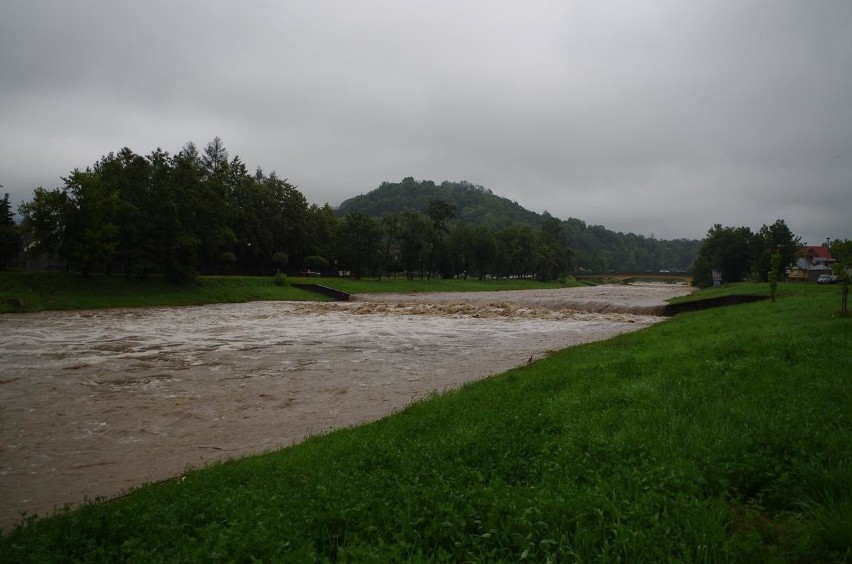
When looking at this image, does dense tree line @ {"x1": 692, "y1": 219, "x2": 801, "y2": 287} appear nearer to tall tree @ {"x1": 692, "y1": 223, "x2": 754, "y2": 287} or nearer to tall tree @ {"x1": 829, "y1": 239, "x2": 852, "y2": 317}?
tall tree @ {"x1": 692, "y1": 223, "x2": 754, "y2": 287}

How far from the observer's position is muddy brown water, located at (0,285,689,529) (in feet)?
29.3

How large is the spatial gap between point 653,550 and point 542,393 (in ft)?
20.1

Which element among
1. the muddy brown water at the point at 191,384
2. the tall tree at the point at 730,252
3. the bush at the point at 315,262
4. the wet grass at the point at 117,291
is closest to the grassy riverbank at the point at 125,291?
the wet grass at the point at 117,291

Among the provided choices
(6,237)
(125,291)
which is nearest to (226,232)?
(125,291)

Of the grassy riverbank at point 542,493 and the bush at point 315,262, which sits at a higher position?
the bush at point 315,262

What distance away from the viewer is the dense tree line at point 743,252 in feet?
234

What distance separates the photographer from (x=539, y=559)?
4.36 meters

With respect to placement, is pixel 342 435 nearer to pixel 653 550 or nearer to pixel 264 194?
pixel 653 550

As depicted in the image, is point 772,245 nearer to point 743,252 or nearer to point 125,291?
point 743,252

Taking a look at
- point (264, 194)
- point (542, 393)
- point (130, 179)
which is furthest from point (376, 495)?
point (264, 194)

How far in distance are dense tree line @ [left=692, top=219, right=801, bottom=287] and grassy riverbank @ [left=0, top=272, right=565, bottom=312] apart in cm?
5732

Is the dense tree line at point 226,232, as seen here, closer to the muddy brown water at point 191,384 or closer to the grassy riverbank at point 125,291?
the grassy riverbank at point 125,291

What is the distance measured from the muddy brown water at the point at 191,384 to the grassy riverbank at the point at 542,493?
2216 millimetres

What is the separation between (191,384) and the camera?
15367 millimetres
